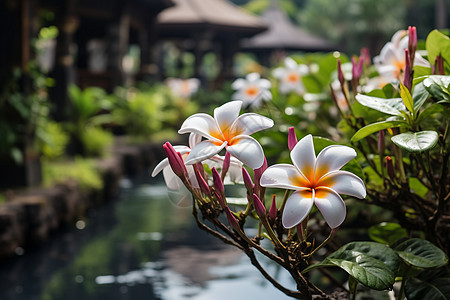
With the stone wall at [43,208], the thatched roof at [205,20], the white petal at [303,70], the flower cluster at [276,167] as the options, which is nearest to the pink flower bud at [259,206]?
the flower cluster at [276,167]

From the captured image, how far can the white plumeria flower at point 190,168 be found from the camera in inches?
56.1

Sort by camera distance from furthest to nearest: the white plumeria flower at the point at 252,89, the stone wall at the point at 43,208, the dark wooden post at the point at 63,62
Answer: the dark wooden post at the point at 63,62 → the stone wall at the point at 43,208 → the white plumeria flower at the point at 252,89

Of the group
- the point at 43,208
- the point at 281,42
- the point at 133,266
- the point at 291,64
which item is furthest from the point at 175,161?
the point at 281,42

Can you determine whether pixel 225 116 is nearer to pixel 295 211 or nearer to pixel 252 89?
pixel 295 211

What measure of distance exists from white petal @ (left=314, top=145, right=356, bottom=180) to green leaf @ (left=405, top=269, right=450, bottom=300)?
1.47ft

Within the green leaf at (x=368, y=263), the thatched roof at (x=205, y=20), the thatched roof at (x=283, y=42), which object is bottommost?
the green leaf at (x=368, y=263)

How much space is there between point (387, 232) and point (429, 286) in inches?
15.4

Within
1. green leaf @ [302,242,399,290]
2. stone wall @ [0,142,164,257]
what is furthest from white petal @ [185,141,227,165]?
stone wall @ [0,142,164,257]

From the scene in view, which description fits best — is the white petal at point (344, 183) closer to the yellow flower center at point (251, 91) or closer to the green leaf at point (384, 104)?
the green leaf at point (384, 104)

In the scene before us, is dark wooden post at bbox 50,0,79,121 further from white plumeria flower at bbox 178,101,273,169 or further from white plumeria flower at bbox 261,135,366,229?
white plumeria flower at bbox 261,135,366,229

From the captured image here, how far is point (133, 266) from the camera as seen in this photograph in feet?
15.3

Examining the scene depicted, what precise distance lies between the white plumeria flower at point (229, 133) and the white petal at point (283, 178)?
27 millimetres

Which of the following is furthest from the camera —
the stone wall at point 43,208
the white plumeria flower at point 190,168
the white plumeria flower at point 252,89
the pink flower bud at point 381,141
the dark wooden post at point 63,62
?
the dark wooden post at point 63,62

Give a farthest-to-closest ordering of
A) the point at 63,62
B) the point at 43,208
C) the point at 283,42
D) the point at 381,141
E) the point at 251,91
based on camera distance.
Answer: the point at 283,42
the point at 63,62
the point at 43,208
the point at 251,91
the point at 381,141
